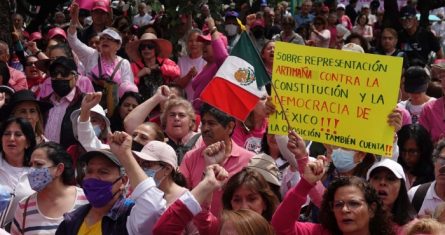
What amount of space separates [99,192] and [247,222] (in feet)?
4.61

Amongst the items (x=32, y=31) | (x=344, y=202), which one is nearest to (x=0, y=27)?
(x=32, y=31)

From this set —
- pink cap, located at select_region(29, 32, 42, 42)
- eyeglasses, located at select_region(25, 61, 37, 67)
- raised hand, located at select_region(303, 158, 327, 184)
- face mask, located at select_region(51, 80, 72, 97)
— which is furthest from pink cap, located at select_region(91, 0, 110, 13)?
raised hand, located at select_region(303, 158, 327, 184)

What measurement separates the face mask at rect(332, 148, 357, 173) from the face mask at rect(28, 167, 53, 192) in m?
1.97

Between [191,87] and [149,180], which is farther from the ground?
[149,180]

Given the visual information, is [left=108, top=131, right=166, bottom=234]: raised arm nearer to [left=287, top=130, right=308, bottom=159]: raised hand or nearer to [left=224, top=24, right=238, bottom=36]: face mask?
[left=287, top=130, right=308, bottom=159]: raised hand

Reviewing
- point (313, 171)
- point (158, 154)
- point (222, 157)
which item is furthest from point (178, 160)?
point (313, 171)

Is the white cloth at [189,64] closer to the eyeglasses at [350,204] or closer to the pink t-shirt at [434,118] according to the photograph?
the pink t-shirt at [434,118]

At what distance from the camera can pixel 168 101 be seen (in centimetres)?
840

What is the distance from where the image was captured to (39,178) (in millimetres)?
6754

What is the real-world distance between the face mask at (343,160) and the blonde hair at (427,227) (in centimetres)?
203

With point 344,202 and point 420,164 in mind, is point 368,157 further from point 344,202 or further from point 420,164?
point 344,202

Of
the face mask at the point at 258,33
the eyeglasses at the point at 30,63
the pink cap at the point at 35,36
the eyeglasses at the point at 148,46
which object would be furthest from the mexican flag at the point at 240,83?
the face mask at the point at 258,33

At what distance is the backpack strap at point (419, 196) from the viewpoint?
702cm

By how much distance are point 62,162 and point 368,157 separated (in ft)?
6.90
